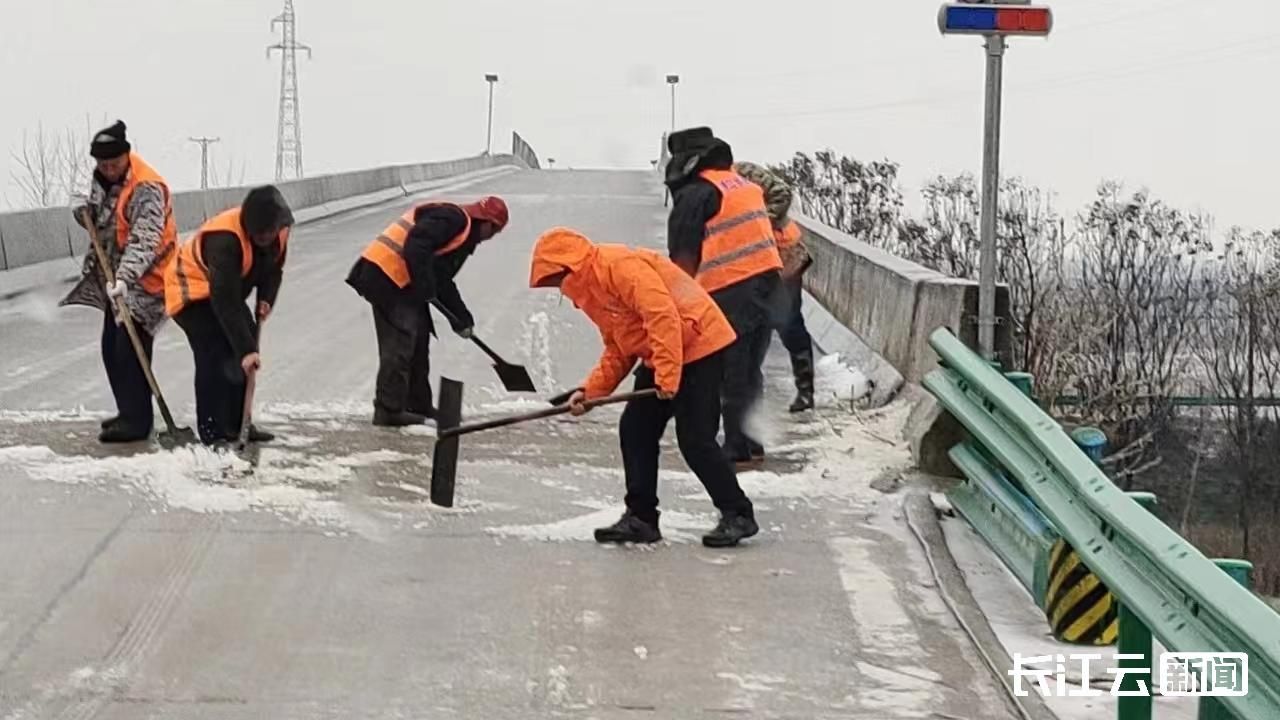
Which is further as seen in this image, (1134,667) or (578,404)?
(578,404)

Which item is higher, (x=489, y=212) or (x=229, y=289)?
(x=489, y=212)

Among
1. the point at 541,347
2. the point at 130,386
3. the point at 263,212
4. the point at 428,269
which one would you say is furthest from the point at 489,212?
the point at 541,347

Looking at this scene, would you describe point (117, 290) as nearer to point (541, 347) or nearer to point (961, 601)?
point (961, 601)

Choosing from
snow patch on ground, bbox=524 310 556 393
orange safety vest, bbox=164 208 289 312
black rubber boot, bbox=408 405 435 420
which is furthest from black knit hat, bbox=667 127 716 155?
snow patch on ground, bbox=524 310 556 393


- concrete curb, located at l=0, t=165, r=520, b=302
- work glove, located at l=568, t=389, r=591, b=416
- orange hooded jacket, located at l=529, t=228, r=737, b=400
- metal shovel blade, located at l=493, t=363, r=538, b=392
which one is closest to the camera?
orange hooded jacket, located at l=529, t=228, r=737, b=400

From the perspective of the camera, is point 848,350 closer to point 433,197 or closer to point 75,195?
point 75,195

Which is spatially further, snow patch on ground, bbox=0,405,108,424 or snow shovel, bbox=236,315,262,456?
snow patch on ground, bbox=0,405,108,424

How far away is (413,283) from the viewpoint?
1066 centimetres

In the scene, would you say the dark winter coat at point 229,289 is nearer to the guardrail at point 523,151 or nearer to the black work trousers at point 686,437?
the black work trousers at point 686,437

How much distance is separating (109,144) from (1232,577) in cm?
649

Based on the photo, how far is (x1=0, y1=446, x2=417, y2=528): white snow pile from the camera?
8844 mm

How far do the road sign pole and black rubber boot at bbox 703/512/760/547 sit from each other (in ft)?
6.07

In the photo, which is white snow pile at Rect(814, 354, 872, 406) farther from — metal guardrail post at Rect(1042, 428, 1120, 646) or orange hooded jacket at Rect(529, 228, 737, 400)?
metal guardrail post at Rect(1042, 428, 1120, 646)

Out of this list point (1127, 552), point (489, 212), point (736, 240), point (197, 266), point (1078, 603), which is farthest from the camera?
point (489, 212)
